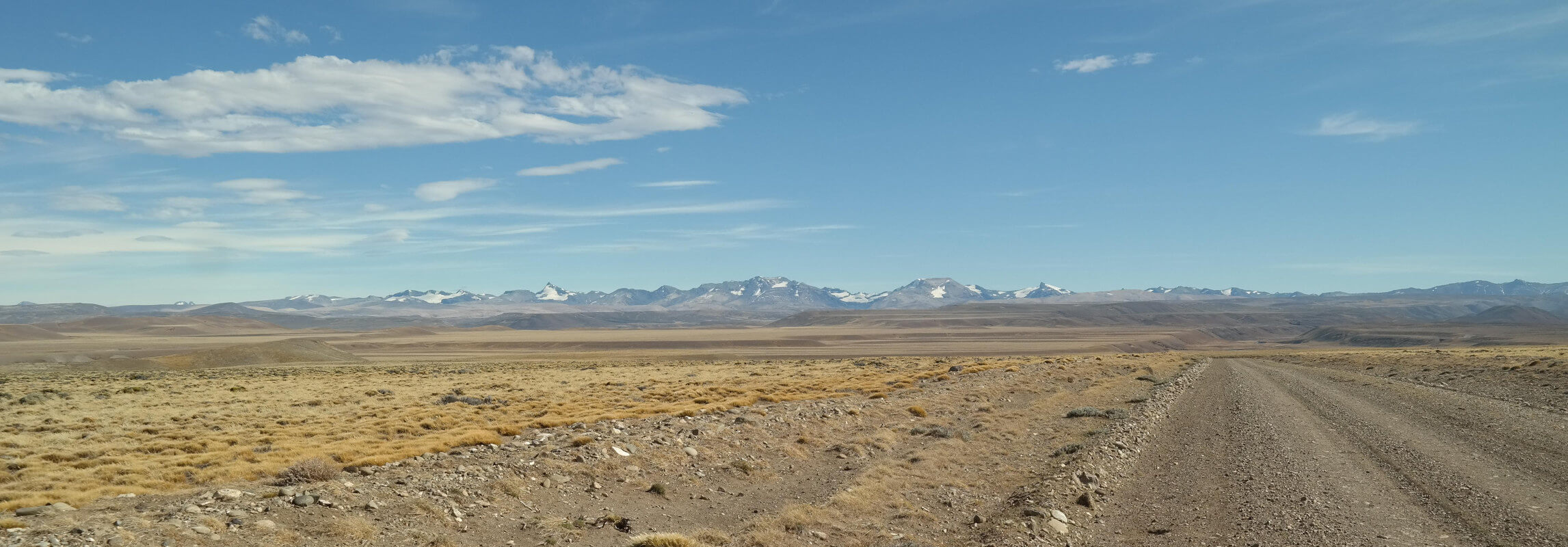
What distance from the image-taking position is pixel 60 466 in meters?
17.3

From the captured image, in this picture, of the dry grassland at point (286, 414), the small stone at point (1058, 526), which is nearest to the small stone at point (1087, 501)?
the small stone at point (1058, 526)

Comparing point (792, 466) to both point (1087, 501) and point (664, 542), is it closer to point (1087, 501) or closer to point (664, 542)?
point (1087, 501)

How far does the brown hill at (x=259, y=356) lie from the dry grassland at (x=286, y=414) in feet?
120

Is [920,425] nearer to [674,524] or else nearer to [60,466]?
[674,524]

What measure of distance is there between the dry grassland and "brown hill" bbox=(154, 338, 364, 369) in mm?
36714

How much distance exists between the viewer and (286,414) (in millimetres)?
28797

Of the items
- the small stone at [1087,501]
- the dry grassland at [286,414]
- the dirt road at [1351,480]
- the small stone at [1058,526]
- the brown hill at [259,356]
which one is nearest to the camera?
the dirt road at [1351,480]

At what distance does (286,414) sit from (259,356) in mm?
84526

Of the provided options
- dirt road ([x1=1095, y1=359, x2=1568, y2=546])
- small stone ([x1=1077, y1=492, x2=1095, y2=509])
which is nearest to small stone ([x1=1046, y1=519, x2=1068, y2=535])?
dirt road ([x1=1095, y1=359, x2=1568, y2=546])

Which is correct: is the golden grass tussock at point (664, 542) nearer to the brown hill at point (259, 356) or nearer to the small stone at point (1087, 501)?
the small stone at point (1087, 501)

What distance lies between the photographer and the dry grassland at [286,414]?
1600cm

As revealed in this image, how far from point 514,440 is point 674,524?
6.88 m

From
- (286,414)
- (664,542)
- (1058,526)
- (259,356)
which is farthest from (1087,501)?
(259,356)

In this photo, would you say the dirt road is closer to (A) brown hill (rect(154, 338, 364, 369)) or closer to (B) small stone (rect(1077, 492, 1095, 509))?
(B) small stone (rect(1077, 492, 1095, 509))
